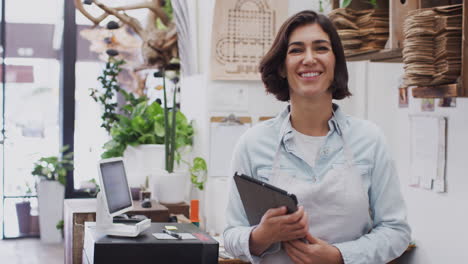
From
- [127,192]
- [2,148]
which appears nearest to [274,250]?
[127,192]

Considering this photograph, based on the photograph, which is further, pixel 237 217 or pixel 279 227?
pixel 237 217

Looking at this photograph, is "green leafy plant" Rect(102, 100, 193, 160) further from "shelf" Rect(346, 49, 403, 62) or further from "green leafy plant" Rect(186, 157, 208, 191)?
"shelf" Rect(346, 49, 403, 62)

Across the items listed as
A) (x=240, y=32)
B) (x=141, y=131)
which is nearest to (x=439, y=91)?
(x=240, y=32)

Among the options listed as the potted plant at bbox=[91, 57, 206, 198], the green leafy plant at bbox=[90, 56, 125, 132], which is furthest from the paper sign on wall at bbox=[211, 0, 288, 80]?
the green leafy plant at bbox=[90, 56, 125, 132]

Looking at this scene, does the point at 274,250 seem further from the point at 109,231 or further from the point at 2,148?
the point at 2,148

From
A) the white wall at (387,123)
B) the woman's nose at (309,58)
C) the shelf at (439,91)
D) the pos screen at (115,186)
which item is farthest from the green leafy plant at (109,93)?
the woman's nose at (309,58)

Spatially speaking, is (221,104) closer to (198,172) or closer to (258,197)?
(198,172)

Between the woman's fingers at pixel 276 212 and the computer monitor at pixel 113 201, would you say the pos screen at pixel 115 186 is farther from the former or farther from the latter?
the woman's fingers at pixel 276 212

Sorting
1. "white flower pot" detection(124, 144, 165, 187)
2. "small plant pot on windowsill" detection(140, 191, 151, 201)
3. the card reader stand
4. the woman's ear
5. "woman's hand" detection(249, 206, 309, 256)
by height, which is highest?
the woman's ear

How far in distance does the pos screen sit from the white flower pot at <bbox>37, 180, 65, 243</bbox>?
454 cm

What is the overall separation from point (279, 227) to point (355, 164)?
0.92ft

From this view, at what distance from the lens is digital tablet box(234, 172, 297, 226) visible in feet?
5.00

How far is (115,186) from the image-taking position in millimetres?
2785

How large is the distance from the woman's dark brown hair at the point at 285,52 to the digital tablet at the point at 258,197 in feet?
1.07
